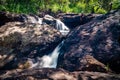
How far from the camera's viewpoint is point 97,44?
24.0 ft

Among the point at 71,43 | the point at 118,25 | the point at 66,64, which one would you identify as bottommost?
the point at 66,64

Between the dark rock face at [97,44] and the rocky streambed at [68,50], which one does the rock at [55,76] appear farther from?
the dark rock face at [97,44]

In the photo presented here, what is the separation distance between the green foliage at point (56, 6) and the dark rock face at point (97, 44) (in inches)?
499

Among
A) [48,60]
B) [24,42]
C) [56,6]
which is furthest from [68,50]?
[56,6]

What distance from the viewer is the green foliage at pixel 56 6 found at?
21.6 m

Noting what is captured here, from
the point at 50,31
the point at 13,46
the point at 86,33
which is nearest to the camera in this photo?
the point at 86,33

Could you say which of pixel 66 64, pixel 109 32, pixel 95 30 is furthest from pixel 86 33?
pixel 66 64

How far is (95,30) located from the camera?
26.3 ft

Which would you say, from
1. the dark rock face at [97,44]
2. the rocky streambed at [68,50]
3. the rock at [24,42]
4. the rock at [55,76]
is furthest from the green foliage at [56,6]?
the rock at [55,76]

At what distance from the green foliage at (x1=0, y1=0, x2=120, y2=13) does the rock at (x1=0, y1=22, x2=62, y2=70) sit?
36.1 feet

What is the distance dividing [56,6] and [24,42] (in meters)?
15.6

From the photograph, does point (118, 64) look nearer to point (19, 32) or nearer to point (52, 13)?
point (19, 32)

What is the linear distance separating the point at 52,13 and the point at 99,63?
15818 millimetres

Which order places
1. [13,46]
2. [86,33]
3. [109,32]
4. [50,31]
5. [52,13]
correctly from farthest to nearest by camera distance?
[52,13], [50,31], [13,46], [86,33], [109,32]
